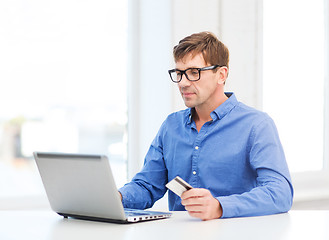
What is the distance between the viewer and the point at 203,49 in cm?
222

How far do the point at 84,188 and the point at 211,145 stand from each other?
66 centimetres

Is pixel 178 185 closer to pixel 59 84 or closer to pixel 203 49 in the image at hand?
pixel 203 49

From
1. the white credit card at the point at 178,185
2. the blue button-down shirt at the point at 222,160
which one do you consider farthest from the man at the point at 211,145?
the white credit card at the point at 178,185

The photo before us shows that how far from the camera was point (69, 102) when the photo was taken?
324 centimetres

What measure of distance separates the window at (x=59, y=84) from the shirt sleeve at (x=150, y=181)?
38.0 inches

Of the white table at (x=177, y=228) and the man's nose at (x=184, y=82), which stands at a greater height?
the man's nose at (x=184, y=82)

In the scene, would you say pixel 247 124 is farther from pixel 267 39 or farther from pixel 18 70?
pixel 267 39

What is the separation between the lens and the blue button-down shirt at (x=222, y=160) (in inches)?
80.7

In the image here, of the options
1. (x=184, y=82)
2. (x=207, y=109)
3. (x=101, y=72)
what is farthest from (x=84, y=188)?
(x=101, y=72)

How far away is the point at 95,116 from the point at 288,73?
5.04ft

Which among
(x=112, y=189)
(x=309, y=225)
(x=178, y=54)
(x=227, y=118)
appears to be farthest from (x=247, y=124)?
(x=112, y=189)

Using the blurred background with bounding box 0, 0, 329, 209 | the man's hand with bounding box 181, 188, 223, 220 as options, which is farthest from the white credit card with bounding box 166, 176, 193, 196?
the blurred background with bounding box 0, 0, 329, 209

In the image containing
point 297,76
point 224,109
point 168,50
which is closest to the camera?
point 224,109

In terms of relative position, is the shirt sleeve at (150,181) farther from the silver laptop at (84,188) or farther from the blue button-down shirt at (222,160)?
the silver laptop at (84,188)
